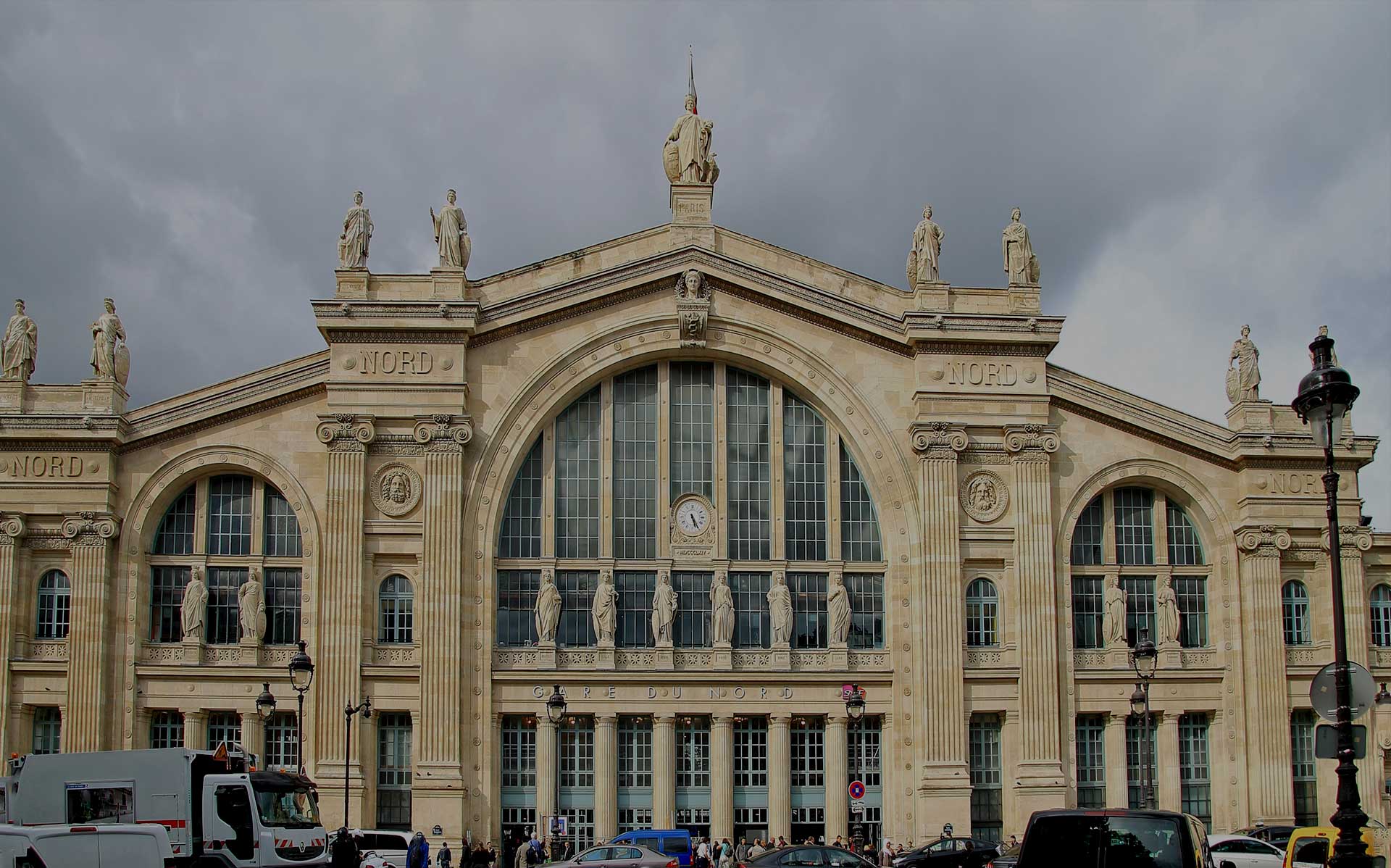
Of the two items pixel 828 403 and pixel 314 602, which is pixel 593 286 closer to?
pixel 828 403

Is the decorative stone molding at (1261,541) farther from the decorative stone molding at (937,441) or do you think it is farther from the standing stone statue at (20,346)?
the standing stone statue at (20,346)

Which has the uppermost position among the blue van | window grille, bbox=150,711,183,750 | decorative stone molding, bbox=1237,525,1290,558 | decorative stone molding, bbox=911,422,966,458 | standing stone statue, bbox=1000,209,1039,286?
standing stone statue, bbox=1000,209,1039,286

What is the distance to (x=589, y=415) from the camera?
4947 centimetres

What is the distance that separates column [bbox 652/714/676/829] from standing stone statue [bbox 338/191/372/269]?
16670 millimetres

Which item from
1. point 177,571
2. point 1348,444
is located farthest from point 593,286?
point 1348,444

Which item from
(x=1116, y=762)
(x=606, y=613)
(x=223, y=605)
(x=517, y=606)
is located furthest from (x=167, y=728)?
(x=1116, y=762)

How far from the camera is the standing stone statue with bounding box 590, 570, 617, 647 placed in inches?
1863

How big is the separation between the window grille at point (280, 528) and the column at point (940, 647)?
1900 centimetres

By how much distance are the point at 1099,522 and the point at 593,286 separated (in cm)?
1774

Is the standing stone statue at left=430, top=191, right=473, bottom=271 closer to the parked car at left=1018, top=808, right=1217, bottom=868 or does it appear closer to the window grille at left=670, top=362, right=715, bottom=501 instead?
the window grille at left=670, top=362, right=715, bottom=501

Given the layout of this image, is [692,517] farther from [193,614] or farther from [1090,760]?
[193,614]

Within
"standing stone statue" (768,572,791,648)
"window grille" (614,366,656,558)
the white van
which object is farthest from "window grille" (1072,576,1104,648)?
the white van

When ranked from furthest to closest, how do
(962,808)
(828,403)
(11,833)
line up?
(828,403)
(962,808)
(11,833)

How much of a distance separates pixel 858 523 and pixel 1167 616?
33.2ft
